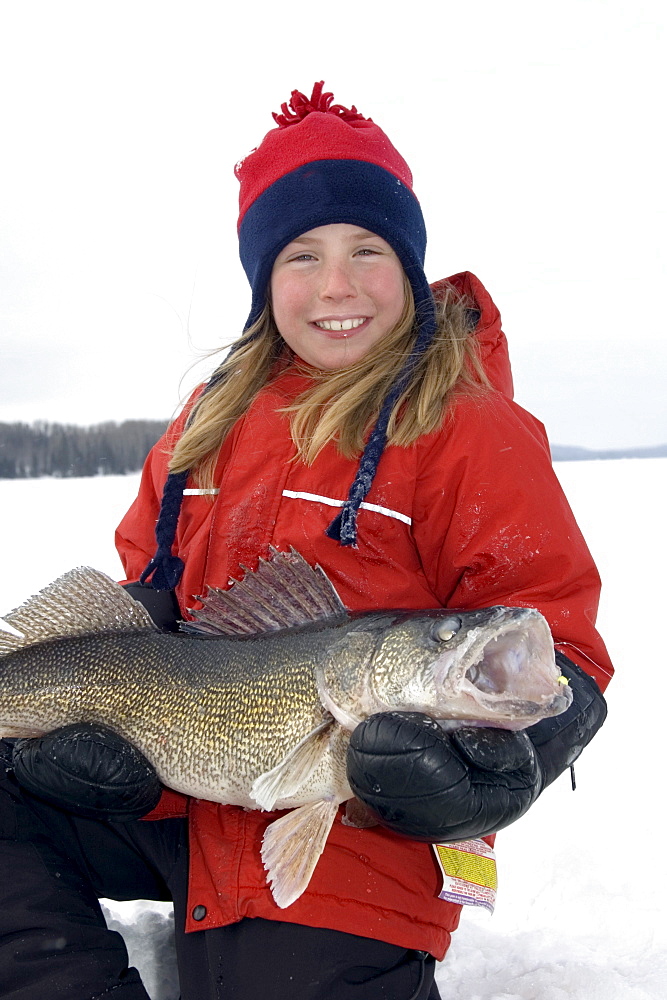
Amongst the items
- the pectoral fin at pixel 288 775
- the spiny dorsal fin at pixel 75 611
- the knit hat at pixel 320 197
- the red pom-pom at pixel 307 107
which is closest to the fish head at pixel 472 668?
the pectoral fin at pixel 288 775

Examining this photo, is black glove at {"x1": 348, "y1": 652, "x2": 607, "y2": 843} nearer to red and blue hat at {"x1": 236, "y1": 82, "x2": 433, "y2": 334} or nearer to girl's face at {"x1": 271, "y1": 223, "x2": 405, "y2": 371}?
girl's face at {"x1": 271, "y1": 223, "x2": 405, "y2": 371}

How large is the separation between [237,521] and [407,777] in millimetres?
1155

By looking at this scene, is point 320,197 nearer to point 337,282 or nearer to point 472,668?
point 337,282

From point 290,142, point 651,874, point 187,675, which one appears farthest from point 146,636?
point 651,874

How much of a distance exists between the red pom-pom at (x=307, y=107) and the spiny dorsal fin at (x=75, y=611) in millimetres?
1814

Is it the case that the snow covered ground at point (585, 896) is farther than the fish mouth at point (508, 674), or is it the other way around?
the snow covered ground at point (585, 896)

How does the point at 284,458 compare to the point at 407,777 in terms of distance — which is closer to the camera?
the point at 407,777

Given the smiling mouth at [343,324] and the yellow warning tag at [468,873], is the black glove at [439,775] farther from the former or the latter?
the smiling mouth at [343,324]

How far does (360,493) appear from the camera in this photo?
2.37m

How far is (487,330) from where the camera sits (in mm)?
2781

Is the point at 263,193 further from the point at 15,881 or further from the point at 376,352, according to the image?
the point at 15,881

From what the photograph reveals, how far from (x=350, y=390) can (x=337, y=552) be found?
1.84 feet

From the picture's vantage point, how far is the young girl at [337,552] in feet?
6.53

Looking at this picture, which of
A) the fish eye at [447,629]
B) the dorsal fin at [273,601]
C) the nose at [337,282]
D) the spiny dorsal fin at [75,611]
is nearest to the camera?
the fish eye at [447,629]
